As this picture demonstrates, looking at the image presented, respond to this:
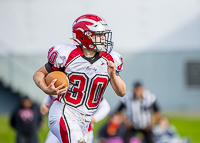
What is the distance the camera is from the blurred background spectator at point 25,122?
1198 cm

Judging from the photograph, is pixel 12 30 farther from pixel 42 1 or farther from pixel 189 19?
pixel 189 19

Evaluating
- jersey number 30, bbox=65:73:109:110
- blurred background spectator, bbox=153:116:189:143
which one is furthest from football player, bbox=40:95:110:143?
blurred background spectator, bbox=153:116:189:143

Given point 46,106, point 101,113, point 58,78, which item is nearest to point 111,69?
point 58,78

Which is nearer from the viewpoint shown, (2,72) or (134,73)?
(2,72)

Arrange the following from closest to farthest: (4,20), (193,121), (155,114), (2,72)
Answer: (155,114) < (193,121) < (2,72) < (4,20)

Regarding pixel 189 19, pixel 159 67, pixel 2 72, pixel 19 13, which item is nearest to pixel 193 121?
pixel 159 67

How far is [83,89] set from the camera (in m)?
5.23

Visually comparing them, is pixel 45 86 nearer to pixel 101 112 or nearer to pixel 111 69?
pixel 111 69

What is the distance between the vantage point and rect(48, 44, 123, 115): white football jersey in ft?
16.8

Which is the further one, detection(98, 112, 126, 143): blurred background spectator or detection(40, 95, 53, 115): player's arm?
detection(98, 112, 126, 143): blurred background spectator

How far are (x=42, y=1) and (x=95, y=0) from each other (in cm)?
246

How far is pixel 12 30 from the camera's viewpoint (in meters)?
21.2

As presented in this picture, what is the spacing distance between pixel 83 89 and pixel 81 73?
19 centimetres

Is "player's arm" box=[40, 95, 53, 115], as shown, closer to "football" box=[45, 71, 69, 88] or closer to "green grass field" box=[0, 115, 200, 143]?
"football" box=[45, 71, 69, 88]
